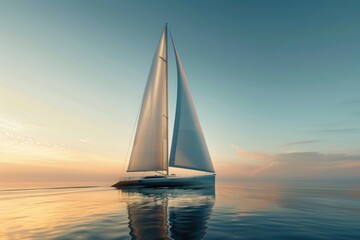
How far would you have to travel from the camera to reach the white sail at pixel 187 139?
36.5 metres

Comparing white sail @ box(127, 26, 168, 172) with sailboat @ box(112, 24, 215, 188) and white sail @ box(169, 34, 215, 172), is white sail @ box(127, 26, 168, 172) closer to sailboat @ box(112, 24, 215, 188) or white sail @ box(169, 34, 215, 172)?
sailboat @ box(112, 24, 215, 188)

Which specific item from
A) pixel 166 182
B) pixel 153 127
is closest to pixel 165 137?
pixel 153 127

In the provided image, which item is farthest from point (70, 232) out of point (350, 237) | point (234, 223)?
point (350, 237)

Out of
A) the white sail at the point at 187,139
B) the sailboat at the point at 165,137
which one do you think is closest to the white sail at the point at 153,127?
the sailboat at the point at 165,137

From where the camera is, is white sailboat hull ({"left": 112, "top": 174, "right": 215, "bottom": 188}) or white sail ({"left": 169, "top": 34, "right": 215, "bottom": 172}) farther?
white sail ({"left": 169, "top": 34, "right": 215, "bottom": 172})

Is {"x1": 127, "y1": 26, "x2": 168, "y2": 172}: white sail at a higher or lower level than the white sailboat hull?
higher

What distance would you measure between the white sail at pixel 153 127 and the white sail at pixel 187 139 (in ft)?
7.80

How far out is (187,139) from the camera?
3750 cm

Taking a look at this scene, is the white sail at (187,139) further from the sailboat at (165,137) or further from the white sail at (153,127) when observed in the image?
the white sail at (153,127)

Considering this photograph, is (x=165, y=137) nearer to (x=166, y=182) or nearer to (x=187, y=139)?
(x=187, y=139)

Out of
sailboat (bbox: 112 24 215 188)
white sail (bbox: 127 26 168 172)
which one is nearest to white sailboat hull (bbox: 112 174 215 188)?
sailboat (bbox: 112 24 215 188)

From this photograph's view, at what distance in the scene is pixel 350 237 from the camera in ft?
31.8

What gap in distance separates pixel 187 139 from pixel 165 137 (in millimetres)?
4288

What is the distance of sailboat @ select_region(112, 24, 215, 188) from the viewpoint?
3644 cm
